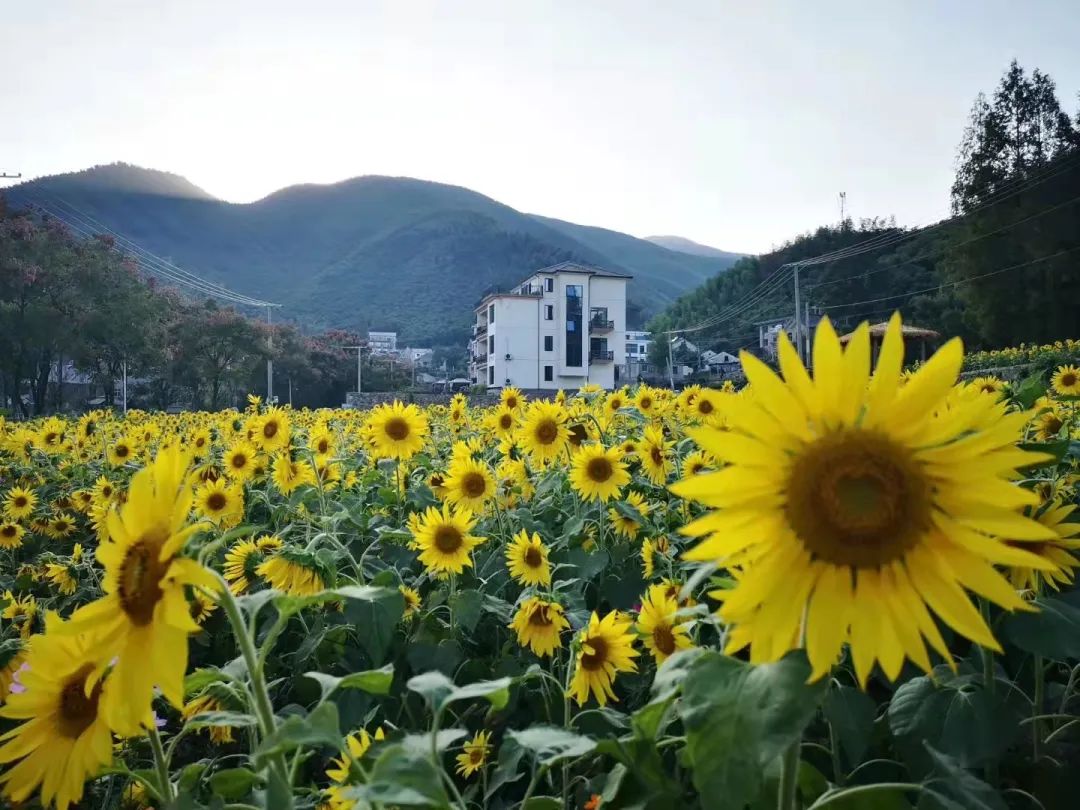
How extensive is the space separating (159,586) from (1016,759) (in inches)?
60.7

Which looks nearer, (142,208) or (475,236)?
(475,236)

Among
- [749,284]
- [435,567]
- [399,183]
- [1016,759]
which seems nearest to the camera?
[1016,759]

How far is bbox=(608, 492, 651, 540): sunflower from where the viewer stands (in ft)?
10.1

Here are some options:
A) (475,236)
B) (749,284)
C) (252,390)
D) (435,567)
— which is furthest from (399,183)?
(435,567)

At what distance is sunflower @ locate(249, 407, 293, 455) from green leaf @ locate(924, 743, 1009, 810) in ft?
12.1

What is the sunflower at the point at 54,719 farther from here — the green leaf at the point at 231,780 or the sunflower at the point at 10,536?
the sunflower at the point at 10,536

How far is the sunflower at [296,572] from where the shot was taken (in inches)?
75.6

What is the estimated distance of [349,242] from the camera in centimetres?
16162

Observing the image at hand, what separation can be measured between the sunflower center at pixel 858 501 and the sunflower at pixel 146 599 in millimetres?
655

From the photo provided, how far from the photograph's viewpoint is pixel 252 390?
4672 centimetres

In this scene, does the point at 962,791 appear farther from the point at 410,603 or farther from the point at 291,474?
the point at 291,474

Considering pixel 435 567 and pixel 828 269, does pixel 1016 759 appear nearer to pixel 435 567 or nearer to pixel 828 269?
pixel 435 567

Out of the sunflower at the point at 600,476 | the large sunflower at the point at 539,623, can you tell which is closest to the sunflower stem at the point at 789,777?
the large sunflower at the point at 539,623

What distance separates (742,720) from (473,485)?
99.7 inches
